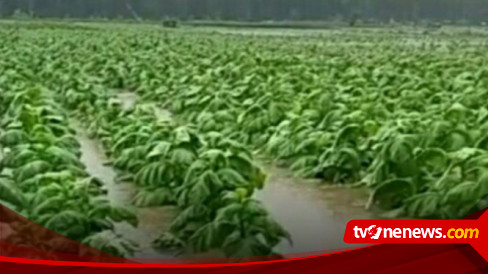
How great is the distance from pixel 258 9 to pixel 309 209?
54cm

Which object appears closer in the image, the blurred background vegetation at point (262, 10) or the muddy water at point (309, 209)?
the blurred background vegetation at point (262, 10)

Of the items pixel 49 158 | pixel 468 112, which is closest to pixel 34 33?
pixel 49 158

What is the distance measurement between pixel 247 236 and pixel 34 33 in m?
0.76

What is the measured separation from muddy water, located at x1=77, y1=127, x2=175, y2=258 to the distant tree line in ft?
1.06

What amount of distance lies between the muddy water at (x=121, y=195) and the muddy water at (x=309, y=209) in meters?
0.26

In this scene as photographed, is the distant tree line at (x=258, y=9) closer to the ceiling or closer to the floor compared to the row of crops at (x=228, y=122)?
closer to the ceiling

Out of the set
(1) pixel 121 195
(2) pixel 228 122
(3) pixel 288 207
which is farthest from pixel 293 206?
(1) pixel 121 195

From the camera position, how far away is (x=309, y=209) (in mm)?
2354

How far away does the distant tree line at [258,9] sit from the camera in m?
2.21

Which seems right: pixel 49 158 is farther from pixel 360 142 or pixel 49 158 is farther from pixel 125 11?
pixel 360 142

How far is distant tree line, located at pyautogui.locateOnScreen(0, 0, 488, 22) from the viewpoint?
2211 millimetres

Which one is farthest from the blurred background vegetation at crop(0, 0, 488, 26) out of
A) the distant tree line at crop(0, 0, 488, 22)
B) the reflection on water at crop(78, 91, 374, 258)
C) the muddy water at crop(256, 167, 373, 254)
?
the muddy water at crop(256, 167, 373, 254)

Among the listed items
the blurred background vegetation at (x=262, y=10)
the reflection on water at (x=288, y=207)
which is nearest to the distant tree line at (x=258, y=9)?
the blurred background vegetation at (x=262, y=10)

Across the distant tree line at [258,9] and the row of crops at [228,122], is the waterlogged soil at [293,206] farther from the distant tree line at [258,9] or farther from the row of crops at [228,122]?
the distant tree line at [258,9]
